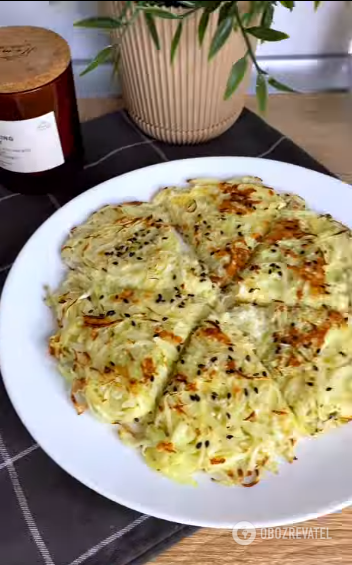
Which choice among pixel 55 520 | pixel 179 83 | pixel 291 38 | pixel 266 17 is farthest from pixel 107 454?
pixel 291 38

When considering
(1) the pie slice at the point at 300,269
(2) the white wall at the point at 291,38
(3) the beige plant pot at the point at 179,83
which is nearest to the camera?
(1) the pie slice at the point at 300,269

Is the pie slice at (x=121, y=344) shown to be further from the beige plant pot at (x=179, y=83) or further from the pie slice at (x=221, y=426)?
the beige plant pot at (x=179, y=83)

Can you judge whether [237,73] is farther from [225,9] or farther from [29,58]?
[29,58]

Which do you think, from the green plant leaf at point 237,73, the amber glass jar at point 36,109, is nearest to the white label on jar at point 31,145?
the amber glass jar at point 36,109

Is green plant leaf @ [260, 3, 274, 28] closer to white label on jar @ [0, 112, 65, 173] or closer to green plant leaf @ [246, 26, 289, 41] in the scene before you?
green plant leaf @ [246, 26, 289, 41]

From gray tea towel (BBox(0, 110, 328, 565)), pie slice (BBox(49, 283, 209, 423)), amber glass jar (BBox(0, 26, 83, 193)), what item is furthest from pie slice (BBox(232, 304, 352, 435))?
amber glass jar (BBox(0, 26, 83, 193))

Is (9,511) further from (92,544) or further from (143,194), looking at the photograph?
(143,194)
